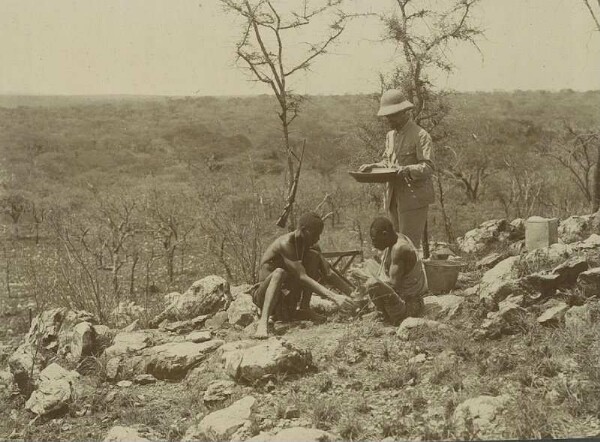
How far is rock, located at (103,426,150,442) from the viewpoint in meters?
3.96

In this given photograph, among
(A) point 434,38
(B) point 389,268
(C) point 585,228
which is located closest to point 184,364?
(B) point 389,268

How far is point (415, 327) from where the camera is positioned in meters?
4.69

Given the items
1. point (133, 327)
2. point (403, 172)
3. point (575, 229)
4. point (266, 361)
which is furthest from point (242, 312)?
point (575, 229)

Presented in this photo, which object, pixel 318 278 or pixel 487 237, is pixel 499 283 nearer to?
pixel 318 278

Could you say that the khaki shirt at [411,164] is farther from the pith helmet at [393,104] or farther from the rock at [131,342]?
the rock at [131,342]

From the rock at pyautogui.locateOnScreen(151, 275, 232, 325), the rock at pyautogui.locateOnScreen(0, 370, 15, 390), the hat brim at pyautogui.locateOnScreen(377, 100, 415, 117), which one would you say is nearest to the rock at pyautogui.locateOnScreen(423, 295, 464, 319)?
the hat brim at pyautogui.locateOnScreen(377, 100, 415, 117)

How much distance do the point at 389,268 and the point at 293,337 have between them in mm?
894

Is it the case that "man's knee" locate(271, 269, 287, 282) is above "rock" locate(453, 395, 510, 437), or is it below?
above

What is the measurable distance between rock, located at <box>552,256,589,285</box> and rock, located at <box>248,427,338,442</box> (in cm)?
233

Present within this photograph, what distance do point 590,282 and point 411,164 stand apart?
5.42 ft

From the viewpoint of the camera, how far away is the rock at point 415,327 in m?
4.67

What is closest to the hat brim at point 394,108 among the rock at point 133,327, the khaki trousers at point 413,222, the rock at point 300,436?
the khaki trousers at point 413,222

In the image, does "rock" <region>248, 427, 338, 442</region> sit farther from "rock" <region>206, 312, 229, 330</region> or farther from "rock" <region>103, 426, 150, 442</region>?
"rock" <region>206, 312, 229, 330</region>

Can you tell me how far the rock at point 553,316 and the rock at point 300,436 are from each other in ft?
5.90
